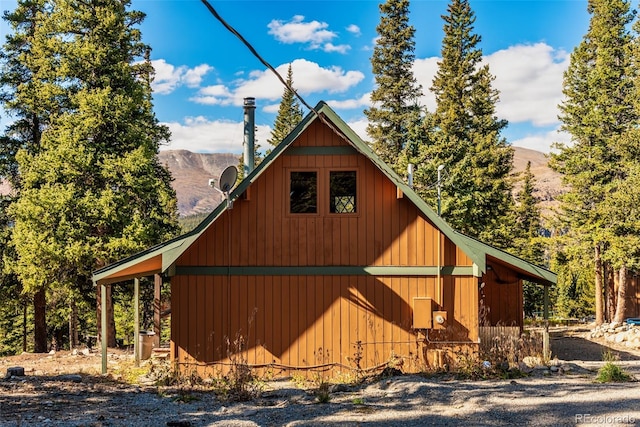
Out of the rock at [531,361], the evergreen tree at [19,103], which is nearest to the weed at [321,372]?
the rock at [531,361]

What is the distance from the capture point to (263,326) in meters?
11.3

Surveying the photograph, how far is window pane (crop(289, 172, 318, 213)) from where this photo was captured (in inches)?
454

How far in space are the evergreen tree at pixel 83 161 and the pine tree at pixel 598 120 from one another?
834 inches

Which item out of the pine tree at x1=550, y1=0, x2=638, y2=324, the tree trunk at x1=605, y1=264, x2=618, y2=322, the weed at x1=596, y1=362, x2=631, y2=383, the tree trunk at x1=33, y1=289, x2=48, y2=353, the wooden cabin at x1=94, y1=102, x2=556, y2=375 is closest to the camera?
the weed at x1=596, y1=362, x2=631, y2=383

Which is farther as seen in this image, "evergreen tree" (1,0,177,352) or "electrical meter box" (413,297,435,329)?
Result: "evergreen tree" (1,0,177,352)

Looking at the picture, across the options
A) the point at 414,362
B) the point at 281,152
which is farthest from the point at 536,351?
the point at 281,152

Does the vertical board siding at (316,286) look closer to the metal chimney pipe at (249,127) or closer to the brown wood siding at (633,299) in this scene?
the metal chimney pipe at (249,127)

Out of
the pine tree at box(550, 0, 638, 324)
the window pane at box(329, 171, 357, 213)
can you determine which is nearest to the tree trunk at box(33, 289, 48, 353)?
the window pane at box(329, 171, 357, 213)

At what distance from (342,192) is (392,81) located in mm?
22143

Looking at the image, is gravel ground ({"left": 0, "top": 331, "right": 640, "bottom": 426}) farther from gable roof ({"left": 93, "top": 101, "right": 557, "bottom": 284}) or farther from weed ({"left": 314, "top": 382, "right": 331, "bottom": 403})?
gable roof ({"left": 93, "top": 101, "right": 557, "bottom": 284})

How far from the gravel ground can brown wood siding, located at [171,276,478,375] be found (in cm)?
97

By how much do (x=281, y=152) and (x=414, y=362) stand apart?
5666 mm

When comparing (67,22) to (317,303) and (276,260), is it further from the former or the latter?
(317,303)

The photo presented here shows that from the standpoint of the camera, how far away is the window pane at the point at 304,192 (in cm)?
1154
